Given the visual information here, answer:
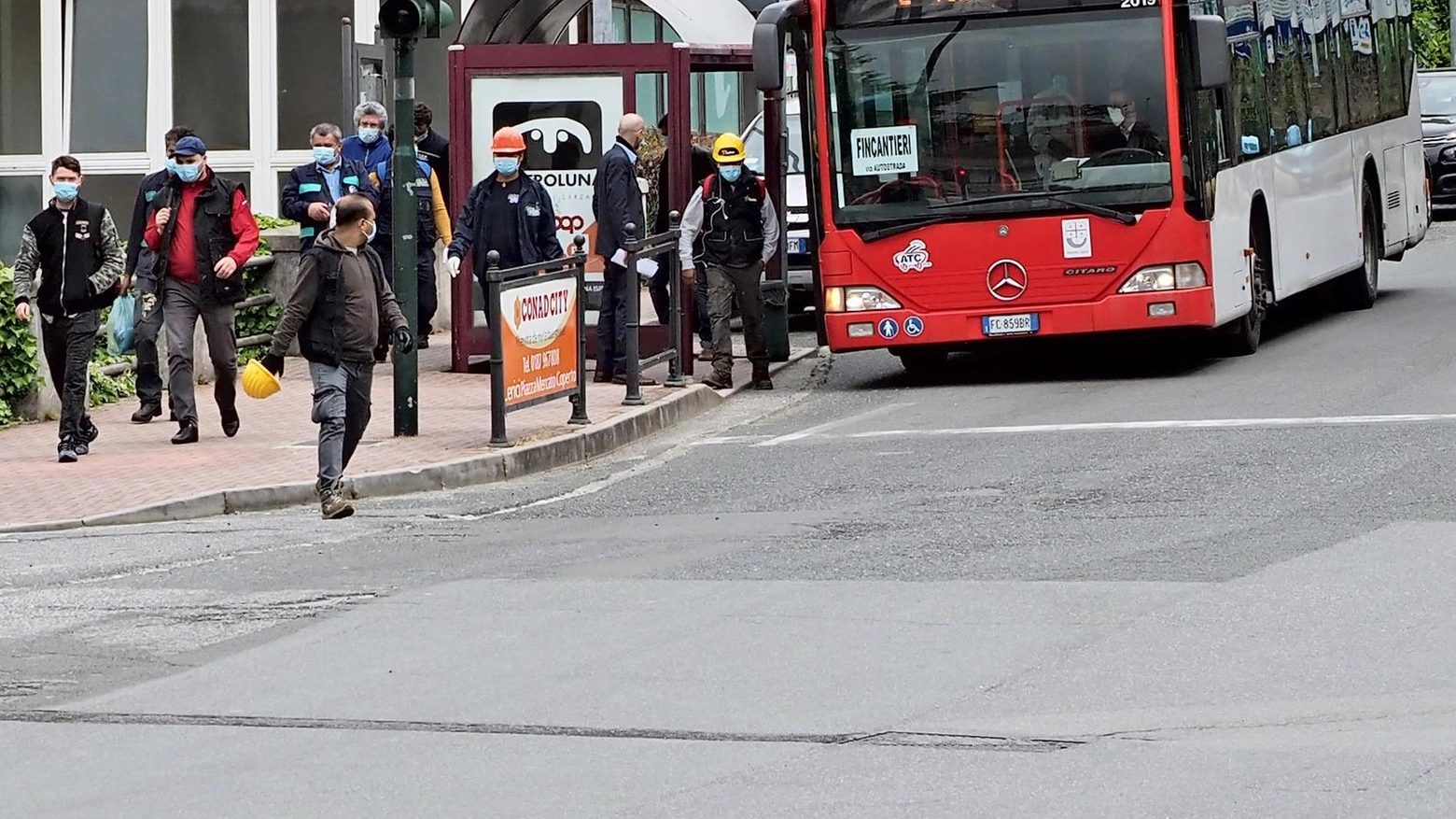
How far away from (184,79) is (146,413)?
10.0 metres

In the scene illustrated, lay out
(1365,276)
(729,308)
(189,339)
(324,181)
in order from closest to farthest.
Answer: (189,339)
(729,308)
(324,181)
(1365,276)

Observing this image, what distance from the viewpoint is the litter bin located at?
18.5m

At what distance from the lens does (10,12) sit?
Result: 85.3 ft

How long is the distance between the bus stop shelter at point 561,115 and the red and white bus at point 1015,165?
1285 mm

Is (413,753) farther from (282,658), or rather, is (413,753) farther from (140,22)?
(140,22)

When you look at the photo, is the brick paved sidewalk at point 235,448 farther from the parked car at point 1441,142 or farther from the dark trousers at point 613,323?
the parked car at point 1441,142

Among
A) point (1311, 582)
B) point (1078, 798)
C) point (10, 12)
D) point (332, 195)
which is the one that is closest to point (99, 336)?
point (332, 195)

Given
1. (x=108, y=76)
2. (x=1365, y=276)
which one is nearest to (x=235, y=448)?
(x=1365, y=276)

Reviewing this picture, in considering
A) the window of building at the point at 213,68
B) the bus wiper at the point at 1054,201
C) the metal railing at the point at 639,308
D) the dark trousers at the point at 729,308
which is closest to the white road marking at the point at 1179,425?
the metal railing at the point at 639,308

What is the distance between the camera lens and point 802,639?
8250 millimetres

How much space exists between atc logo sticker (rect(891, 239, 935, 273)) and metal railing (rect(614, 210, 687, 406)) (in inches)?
62.0

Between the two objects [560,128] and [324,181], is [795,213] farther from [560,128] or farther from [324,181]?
[324,181]

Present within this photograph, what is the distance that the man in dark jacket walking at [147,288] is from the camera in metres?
15.1

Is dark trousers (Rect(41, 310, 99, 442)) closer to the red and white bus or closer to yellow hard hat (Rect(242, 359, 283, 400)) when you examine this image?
yellow hard hat (Rect(242, 359, 283, 400))
